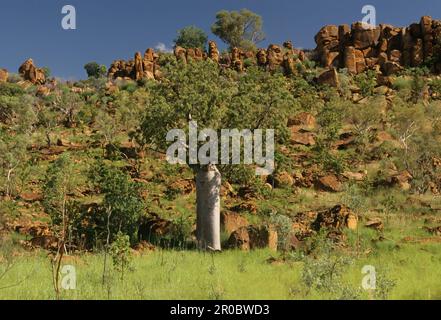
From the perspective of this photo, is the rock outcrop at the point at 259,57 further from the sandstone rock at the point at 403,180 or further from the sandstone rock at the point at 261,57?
the sandstone rock at the point at 403,180

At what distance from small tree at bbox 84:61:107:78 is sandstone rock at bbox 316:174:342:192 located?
44603mm

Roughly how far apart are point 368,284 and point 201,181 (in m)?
6.24

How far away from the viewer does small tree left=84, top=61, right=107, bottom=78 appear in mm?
61250

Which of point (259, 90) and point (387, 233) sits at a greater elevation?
point (259, 90)

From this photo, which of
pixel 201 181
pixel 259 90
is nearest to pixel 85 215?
pixel 201 181

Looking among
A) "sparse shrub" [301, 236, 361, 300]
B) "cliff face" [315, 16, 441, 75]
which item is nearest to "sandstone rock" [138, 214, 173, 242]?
"sparse shrub" [301, 236, 361, 300]

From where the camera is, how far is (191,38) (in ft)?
219

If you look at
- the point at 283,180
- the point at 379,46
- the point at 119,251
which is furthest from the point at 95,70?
the point at 119,251

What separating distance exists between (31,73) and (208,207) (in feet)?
161

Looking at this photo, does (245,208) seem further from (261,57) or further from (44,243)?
(261,57)

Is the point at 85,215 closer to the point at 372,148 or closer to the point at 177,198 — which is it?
the point at 177,198

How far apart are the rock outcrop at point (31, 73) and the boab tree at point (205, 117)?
46.0 meters

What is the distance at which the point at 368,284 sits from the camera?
7465 mm

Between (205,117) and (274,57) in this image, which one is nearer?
(205,117)
